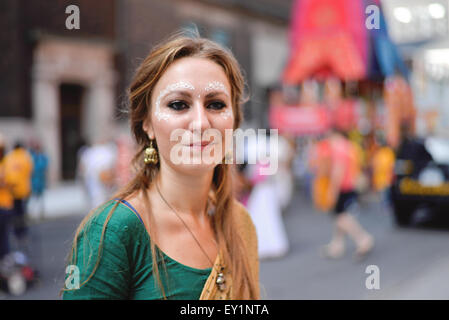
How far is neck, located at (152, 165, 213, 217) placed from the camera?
1.44 meters

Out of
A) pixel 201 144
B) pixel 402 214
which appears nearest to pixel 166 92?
pixel 201 144

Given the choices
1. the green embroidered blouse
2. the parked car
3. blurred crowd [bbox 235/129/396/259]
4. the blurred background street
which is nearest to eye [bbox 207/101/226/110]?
the green embroidered blouse

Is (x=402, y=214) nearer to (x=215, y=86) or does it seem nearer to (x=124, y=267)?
(x=215, y=86)

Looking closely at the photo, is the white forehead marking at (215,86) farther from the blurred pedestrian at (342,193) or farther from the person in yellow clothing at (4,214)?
the blurred pedestrian at (342,193)

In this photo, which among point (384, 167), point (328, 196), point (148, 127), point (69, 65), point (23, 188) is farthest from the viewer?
point (69, 65)

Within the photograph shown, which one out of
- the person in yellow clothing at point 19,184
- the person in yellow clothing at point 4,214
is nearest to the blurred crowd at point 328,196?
the person in yellow clothing at point 4,214

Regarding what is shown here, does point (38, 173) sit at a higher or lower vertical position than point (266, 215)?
higher

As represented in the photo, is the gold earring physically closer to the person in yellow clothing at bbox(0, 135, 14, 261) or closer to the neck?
the neck

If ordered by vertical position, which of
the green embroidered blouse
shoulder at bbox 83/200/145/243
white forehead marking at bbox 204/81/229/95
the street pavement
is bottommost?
the street pavement

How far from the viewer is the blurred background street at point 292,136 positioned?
231 inches

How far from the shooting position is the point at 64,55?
16578 mm

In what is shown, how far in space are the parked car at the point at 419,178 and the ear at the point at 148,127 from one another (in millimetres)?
8170

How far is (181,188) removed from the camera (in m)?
1.46

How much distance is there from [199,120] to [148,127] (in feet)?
0.76
